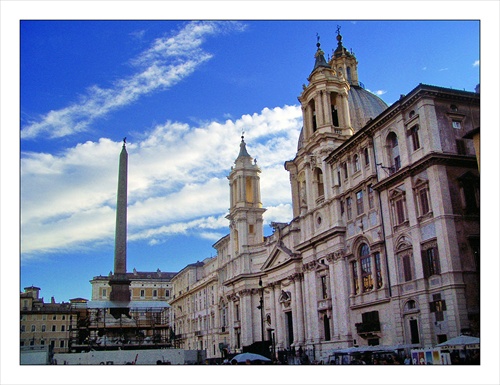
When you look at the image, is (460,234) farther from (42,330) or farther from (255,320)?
(42,330)

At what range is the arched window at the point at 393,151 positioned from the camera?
3362cm

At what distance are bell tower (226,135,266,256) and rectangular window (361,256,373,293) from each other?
2661 centimetres

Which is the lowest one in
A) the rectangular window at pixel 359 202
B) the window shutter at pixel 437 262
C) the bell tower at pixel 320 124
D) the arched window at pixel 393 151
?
the window shutter at pixel 437 262

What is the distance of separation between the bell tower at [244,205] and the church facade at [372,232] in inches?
95.7

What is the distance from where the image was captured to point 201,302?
7538 centimetres

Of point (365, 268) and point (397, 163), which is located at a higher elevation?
point (397, 163)

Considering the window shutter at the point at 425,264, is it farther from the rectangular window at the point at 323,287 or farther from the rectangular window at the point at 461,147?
the rectangular window at the point at 323,287

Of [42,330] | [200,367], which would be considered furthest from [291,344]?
[42,330]

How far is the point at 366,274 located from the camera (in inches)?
1422

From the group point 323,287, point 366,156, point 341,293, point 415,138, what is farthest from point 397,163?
point 323,287

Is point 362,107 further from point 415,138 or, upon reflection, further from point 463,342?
point 463,342

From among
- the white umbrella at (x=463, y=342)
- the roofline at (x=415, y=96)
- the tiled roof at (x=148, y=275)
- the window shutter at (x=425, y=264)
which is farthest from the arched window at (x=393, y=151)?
the tiled roof at (x=148, y=275)

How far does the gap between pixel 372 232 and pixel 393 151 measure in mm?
5166

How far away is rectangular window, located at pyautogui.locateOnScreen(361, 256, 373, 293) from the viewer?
117 ft
